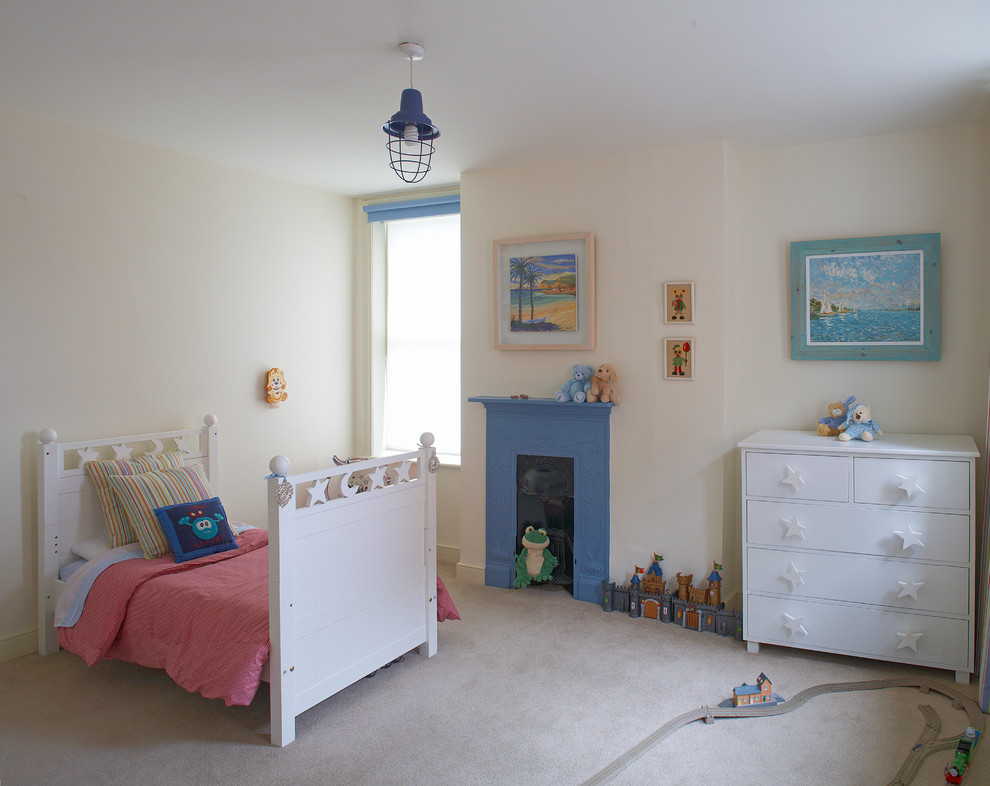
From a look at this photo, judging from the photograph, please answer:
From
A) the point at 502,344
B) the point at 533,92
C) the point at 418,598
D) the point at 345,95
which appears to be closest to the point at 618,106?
the point at 533,92

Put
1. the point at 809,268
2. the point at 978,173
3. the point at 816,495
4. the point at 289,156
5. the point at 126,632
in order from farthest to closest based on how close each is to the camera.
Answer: the point at 289,156
the point at 809,268
the point at 978,173
the point at 816,495
the point at 126,632

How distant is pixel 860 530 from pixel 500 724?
1.68m

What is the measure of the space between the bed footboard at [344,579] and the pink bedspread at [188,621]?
0.14 m

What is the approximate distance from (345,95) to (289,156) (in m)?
1.05

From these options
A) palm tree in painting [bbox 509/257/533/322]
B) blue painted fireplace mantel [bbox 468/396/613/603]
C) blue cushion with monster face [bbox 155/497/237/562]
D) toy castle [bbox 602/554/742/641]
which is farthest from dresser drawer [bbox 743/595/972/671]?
blue cushion with monster face [bbox 155/497/237/562]

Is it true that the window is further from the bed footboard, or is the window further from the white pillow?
the white pillow

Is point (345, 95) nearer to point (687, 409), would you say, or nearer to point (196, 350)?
point (196, 350)

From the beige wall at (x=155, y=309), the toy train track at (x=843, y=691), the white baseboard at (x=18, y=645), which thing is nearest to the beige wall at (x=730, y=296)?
the toy train track at (x=843, y=691)

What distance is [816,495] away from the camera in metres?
3.05

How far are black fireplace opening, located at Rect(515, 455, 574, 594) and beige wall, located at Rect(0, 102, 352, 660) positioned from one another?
1.50 meters

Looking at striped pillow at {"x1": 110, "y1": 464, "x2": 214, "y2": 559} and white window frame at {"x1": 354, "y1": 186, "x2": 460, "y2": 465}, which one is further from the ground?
white window frame at {"x1": 354, "y1": 186, "x2": 460, "y2": 465}

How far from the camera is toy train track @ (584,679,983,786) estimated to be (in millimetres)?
2285

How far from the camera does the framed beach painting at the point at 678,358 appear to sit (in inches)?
144

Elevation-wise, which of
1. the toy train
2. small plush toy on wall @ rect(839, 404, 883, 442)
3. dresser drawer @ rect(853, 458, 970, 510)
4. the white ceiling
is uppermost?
the white ceiling
